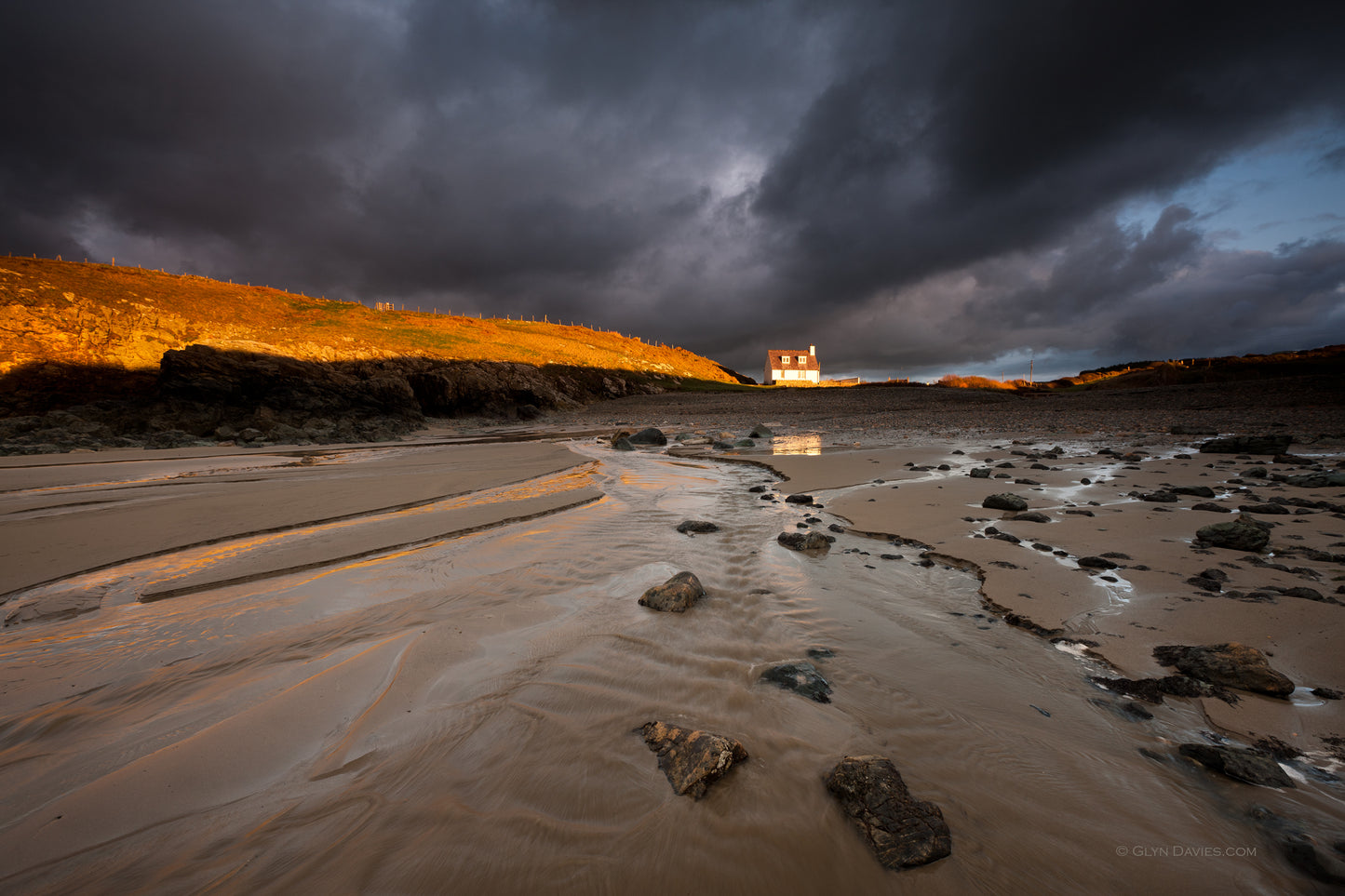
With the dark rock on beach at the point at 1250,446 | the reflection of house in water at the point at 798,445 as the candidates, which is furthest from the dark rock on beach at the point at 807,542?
the dark rock on beach at the point at 1250,446

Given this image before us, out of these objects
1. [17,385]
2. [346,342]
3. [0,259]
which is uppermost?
[0,259]

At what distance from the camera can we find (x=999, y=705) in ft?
8.87

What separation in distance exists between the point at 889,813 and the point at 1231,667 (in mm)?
2588

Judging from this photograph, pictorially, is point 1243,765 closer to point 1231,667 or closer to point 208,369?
point 1231,667

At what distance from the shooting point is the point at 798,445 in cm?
1598

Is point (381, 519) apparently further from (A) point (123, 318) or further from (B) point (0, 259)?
(B) point (0, 259)

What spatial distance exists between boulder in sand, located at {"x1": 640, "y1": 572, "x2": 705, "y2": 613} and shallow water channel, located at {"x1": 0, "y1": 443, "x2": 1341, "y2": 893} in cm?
13

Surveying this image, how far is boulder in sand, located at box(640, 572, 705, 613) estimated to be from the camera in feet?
13.3

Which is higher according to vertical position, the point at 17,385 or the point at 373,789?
the point at 17,385

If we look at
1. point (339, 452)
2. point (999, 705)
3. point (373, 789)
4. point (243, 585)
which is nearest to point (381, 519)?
point (243, 585)

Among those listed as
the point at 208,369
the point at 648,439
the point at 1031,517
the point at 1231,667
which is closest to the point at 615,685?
the point at 1231,667

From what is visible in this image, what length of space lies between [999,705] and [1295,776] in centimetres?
110

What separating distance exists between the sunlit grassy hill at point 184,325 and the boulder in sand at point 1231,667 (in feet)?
114

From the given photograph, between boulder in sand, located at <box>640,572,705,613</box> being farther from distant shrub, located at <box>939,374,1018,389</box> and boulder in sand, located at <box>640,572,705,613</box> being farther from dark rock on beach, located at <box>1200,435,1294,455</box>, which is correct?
distant shrub, located at <box>939,374,1018,389</box>
